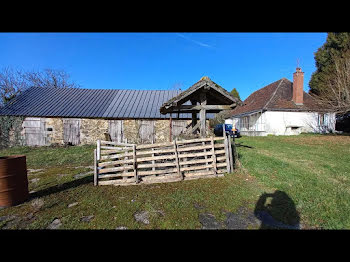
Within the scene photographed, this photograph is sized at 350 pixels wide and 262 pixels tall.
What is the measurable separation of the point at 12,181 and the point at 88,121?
11527 mm

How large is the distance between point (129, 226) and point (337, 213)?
14.6ft

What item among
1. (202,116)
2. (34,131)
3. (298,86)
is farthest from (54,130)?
(298,86)

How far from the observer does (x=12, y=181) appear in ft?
12.7

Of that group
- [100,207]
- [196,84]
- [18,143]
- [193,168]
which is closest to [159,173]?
[193,168]

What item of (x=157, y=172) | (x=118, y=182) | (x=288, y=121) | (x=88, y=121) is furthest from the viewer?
(x=288, y=121)

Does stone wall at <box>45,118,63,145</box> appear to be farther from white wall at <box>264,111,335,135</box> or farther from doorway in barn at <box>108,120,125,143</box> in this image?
white wall at <box>264,111,335,135</box>

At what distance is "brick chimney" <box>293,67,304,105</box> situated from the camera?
715 inches

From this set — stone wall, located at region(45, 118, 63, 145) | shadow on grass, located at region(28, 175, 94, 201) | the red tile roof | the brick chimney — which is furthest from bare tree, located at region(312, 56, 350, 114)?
stone wall, located at region(45, 118, 63, 145)

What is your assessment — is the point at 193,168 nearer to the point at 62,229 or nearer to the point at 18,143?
the point at 62,229

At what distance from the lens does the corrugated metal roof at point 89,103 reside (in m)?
14.1

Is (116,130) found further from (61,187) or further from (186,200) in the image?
(186,200)

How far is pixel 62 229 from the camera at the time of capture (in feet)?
9.41
